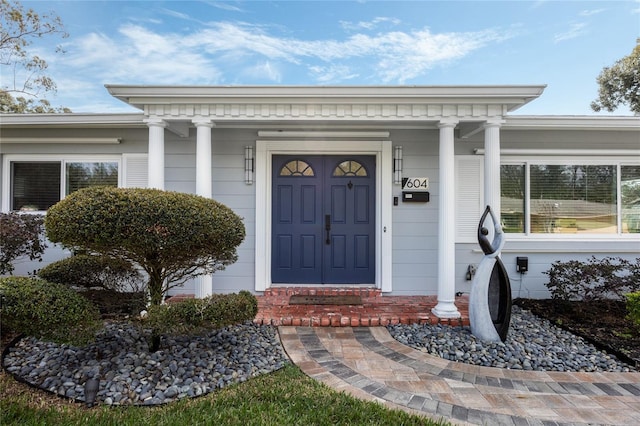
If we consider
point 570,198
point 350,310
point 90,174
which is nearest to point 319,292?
point 350,310

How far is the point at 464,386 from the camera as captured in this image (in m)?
2.74

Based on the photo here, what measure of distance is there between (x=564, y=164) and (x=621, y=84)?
10.3m

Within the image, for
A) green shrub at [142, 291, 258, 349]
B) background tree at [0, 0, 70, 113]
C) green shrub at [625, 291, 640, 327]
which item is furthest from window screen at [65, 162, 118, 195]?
green shrub at [625, 291, 640, 327]

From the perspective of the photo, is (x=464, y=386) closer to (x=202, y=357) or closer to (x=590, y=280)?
(x=202, y=357)

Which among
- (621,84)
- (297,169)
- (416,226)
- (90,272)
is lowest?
(90,272)

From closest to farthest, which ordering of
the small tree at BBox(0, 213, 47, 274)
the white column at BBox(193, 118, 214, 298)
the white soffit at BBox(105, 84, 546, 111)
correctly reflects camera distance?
1. the white soffit at BBox(105, 84, 546, 111)
2. the white column at BBox(193, 118, 214, 298)
3. the small tree at BBox(0, 213, 47, 274)

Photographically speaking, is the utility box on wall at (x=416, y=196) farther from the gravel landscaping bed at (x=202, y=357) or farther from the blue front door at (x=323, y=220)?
the gravel landscaping bed at (x=202, y=357)

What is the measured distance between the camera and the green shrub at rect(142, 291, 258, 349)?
9.18 feet

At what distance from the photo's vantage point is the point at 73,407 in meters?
2.38

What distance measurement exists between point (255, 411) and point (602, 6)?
9738 mm

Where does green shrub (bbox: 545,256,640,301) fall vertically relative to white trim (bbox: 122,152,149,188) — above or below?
below

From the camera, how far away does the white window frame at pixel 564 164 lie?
207 inches

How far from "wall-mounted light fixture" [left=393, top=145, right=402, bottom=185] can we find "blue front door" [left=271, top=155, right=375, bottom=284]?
337 mm

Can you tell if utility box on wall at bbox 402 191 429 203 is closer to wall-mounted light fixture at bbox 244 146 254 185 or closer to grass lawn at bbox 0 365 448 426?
wall-mounted light fixture at bbox 244 146 254 185
